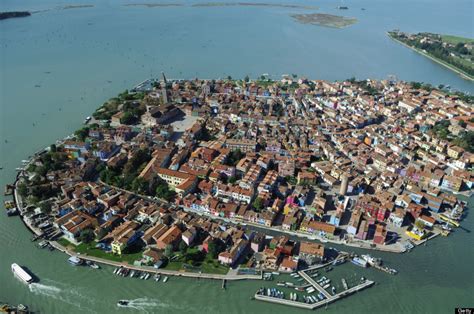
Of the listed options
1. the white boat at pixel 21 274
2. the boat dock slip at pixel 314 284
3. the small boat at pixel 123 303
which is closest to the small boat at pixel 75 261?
the white boat at pixel 21 274

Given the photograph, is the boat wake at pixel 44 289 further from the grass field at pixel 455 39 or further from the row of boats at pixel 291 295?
the grass field at pixel 455 39

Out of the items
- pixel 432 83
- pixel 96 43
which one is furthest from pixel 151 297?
pixel 96 43

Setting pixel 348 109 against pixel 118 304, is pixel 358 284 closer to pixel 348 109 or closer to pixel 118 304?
pixel 118 304

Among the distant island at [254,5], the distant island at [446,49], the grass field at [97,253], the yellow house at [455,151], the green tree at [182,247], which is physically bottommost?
the grass field at [97,253]

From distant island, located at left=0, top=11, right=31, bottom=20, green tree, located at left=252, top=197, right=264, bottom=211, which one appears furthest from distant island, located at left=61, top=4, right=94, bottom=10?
green tree, located at left=252, top=197, right=264, bottom=211

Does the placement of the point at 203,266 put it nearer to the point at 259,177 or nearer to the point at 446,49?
the point at 259,177

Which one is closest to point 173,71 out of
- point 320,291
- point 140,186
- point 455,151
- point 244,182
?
point 140,186

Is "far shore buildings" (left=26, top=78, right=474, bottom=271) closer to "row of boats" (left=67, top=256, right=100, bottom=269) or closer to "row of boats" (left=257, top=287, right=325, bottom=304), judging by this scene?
"row of boats" (left=67, top=256, right=100, bottom=269)
